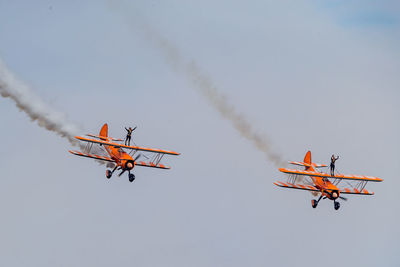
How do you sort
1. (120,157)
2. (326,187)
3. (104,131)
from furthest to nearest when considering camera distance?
(104,131) → (326,187) → (120,157)

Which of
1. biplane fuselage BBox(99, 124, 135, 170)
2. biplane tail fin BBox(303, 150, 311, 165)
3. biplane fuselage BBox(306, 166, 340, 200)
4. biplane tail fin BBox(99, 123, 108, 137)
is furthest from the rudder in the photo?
biplane tail fin BBox(99, 123, 108, 137)

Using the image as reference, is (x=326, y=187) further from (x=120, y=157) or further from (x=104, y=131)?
(x=104, y=131)

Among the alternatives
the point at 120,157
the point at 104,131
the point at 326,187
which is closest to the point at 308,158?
the point at 326,187

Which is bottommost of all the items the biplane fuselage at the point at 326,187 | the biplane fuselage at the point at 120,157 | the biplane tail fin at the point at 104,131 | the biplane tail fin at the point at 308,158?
the biplane fuselage at the point at 120,157

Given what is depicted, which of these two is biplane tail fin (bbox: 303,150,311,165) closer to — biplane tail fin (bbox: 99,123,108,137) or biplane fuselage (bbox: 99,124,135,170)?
biplane fuselage (bbox: 99,124,135,170)

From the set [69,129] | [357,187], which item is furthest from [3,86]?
[357,187]

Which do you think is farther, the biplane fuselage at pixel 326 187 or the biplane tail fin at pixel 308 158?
the biplane tail fin at pixel 308 158

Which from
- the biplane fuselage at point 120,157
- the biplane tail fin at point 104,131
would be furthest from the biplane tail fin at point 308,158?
the biplane tail fin at point 104,131

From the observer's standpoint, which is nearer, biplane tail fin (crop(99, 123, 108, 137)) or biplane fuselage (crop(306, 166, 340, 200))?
biplane fuselage (crop(306, 166, 340, 200))

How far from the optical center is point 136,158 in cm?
8488

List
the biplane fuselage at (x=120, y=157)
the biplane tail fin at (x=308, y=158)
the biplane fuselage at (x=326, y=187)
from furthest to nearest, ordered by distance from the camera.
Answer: the biplane tail fin at (x=308, y=158) → the biplane fuselage at (x=326, y=187) → the biplane fuselage at (x=120, y=157)

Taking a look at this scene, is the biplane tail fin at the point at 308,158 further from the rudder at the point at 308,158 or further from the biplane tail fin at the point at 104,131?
the biplane tail fin at the point at 104,131

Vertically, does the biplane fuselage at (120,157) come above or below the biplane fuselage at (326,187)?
below

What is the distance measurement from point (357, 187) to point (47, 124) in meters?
34.4
